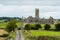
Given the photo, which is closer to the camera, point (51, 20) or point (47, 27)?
point (47, 27)

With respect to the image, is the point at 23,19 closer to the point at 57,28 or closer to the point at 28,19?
the point at 28,19

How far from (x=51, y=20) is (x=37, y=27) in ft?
135

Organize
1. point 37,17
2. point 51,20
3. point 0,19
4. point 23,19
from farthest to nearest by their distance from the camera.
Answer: point 23,19
point 37,17
point 51,20
point 0,19

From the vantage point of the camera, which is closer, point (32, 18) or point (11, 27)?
point (11, 27)

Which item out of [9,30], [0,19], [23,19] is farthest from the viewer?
[23,19]

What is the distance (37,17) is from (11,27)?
2211 inches

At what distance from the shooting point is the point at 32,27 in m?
68.8

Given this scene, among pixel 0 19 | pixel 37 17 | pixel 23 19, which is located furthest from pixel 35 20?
pixel 0 19

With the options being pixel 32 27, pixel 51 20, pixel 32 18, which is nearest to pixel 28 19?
pixel 32 18

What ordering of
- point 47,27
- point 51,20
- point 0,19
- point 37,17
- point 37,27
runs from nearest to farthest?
point 47,27, point 37,27, point 0,19, point 51,20, point 37,17

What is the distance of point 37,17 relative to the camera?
116562 millimetres

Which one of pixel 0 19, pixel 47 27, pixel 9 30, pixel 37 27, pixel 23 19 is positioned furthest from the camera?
pixel 23 19

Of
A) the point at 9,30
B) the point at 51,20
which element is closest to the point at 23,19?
the point at 51,20

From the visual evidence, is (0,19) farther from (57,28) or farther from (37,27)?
(57,28)
